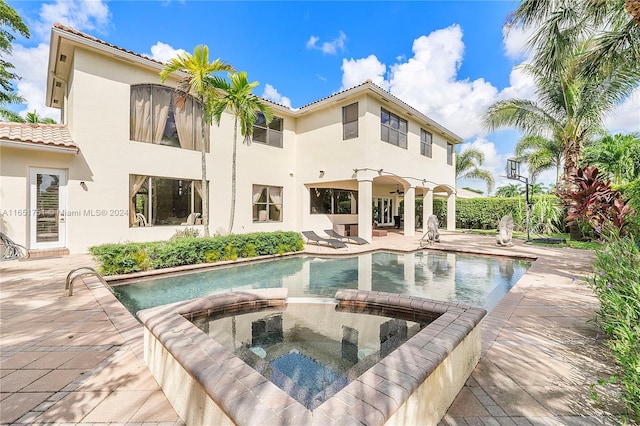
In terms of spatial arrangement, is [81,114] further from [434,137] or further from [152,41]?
[434,137]

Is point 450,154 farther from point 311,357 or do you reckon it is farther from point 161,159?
point 311,357

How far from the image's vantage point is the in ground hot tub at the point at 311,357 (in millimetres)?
1893

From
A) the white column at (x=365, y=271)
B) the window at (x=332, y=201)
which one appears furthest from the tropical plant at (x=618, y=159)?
the white column at (x=365, y=271)

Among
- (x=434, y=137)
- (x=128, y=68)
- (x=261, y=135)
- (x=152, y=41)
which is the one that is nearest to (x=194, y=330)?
(x=128, y=68)

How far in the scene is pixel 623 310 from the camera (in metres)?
3.30

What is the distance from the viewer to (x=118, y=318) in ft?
15.3

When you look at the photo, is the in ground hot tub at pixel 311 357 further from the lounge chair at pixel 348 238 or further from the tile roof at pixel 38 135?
the tile roof at pixel 38 135

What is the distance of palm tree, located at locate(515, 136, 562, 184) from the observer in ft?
74.2

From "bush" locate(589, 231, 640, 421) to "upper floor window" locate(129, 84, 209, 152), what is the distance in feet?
43.9

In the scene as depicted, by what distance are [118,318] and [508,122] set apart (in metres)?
20.6

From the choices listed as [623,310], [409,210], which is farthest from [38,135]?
[409,210]

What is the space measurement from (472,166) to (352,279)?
2861cm

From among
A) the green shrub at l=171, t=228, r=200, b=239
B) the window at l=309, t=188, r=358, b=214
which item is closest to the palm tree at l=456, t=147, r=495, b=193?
the window at l=309, t=188, r=358, b=214

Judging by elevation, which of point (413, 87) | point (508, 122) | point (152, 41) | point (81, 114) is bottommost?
point (81, 114)
